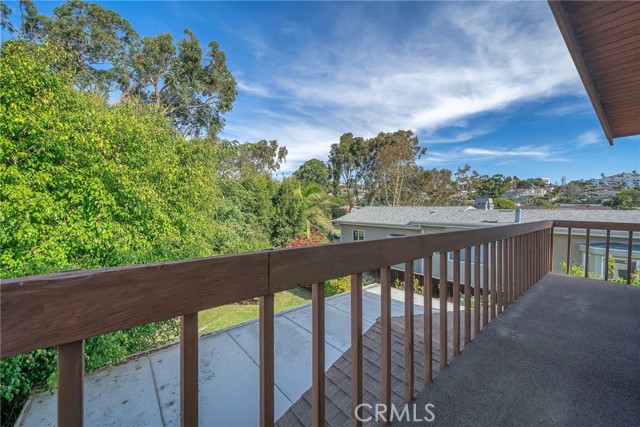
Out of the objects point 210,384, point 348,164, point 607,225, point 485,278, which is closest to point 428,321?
point 485,278

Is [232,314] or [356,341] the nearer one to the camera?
[356,341]

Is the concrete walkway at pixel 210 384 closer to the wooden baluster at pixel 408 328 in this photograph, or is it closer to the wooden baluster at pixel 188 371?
the wooden baluster at pixel 408 328

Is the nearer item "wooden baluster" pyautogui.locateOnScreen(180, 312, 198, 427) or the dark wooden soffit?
"wooden baluster" pyautogui.locateOnScreen(180, 312, 198, 427)

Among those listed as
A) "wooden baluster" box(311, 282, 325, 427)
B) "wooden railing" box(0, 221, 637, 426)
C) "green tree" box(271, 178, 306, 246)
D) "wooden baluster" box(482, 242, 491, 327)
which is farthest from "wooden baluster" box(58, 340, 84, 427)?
"green tree" box(271, 178, 306, 246)

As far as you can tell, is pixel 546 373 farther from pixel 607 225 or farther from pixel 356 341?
pixel 607 225

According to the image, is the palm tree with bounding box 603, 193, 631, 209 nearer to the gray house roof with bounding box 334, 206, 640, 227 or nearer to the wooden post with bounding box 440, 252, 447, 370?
the gray house roof with bounding box 334, 206, 640, 227

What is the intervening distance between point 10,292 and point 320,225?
14615 millimetres

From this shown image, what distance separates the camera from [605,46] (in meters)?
2.05

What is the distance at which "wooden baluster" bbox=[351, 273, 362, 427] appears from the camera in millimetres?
1038

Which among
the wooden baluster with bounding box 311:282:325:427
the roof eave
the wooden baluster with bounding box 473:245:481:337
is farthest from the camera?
the wooden baluster with bounding box 473:245:481:337

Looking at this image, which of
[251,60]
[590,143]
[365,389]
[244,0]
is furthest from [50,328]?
[590,143]

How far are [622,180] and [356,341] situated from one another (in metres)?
23.6

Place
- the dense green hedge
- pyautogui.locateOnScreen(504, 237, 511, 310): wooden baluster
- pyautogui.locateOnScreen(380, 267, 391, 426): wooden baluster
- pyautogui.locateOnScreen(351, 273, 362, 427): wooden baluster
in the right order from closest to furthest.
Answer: pyautogui.locateOnScreen(351, 273, 362, 427): wooden baluster → pyautogui.locateOnScreen(380, 267, 391, 426): wooden baluster → pyautogui.locateOnScreen(504, 237, 511, 310): wooden baluster → the dense green hedge

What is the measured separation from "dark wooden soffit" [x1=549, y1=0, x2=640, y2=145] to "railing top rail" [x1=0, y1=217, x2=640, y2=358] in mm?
2146
